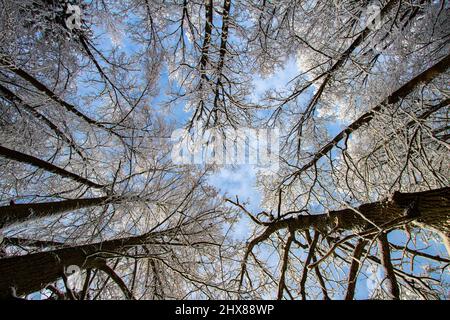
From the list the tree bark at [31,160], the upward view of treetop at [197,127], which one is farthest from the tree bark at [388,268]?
the tree bark at [31,160]

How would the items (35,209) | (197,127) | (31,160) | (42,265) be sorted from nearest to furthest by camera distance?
(42,265), (35,209), (31,160), (197,127)

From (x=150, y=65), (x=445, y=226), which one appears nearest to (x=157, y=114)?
(x=150, y=65)

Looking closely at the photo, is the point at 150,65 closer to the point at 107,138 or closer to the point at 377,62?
the point at 107,138

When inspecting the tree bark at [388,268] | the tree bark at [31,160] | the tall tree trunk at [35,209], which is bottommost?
the tree bark at [388,268]

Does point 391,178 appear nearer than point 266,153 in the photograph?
Yes

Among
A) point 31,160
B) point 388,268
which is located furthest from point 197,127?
point 388,268

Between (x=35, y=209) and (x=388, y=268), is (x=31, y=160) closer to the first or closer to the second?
(x=35, y=209)

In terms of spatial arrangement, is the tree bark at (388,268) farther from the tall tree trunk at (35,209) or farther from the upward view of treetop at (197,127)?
the tall tree trunk at (35,209)

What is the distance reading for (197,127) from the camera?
273 inches

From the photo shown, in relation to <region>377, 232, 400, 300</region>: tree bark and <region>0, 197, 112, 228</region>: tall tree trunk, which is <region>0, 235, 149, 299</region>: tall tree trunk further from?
<region>377, 232, 400, 300</region>: tree bark

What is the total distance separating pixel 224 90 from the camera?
6113mm

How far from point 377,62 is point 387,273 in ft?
14.1

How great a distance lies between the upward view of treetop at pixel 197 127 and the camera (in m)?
3.46

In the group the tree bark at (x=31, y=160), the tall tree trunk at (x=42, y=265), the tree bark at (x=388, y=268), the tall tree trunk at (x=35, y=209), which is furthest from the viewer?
the tree bark at (x=31, y=160)
